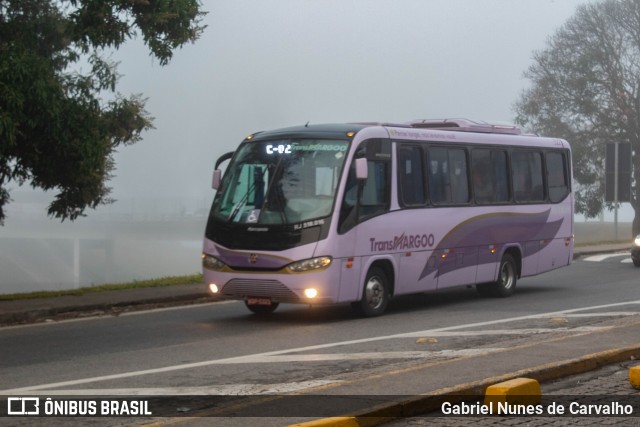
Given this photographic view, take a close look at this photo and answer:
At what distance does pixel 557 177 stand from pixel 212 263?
328 inches

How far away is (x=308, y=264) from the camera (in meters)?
15.8

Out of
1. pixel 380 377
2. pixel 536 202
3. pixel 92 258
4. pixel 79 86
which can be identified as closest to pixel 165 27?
pixel 79 86

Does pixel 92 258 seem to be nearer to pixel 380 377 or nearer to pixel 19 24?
pixel 19 24

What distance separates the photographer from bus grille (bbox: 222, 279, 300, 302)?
1584 centimetres

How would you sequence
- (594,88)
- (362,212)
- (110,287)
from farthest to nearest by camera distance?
1. (594,88)
2. (110,287)
3. (362,212)

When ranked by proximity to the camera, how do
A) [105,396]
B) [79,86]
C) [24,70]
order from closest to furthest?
[105,396]
[24,70]
[79,86]

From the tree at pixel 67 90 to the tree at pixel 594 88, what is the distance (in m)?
40.1

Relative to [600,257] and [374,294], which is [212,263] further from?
[600,257]

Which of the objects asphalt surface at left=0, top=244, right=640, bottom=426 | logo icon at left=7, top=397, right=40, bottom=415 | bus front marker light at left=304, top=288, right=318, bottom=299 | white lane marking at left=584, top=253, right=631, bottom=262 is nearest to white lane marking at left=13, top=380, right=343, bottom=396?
logo icon at left=7, top=397, right=40, bottom=415

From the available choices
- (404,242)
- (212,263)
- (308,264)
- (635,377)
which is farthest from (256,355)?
(404,242)

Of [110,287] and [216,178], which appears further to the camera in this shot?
[110,287]

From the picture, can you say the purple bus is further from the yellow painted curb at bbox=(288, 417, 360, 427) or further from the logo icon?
the yellow painted curb at bbox=(288, 417, 360, 427)

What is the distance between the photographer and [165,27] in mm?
19000

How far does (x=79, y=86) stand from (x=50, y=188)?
187cm
